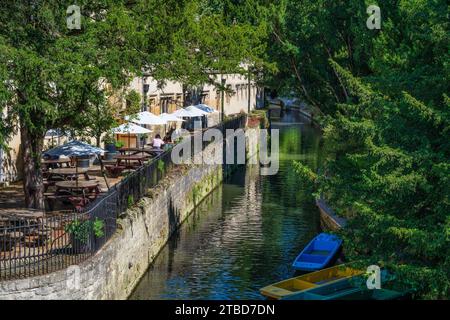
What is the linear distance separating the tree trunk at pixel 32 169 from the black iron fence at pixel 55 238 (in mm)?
2468

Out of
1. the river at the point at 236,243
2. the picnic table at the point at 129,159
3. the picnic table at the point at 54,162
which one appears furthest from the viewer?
the picnic table at the point at 129,159

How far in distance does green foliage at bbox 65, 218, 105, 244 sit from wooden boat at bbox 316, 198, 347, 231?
38.8 ft

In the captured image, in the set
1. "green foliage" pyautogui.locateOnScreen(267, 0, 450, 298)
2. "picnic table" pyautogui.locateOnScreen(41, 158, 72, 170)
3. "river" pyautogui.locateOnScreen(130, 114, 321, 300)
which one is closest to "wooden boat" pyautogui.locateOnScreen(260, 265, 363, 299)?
"river" pyautogui.locateOnScreen(130, 114, 321, 300)

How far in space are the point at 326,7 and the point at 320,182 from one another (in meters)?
17.4

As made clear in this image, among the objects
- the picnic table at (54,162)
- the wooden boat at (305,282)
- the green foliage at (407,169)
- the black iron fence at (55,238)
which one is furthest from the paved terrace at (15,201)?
the green foliage at (407,169)

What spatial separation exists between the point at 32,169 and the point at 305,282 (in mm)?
8564

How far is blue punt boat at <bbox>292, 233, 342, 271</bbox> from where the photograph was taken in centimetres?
2456

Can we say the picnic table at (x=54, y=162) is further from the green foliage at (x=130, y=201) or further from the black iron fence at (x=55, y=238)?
the black iron fence at (x=55, y=238)

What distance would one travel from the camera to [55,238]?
17891 millimetres

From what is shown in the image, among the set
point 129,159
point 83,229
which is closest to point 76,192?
point 129,159

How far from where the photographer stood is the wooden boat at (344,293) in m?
20.8

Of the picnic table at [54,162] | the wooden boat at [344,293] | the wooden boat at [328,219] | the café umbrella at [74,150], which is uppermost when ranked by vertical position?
the café umbrella at [74,150]

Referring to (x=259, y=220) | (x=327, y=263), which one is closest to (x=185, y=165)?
(x=259, y=220)

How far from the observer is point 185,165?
34.5m
